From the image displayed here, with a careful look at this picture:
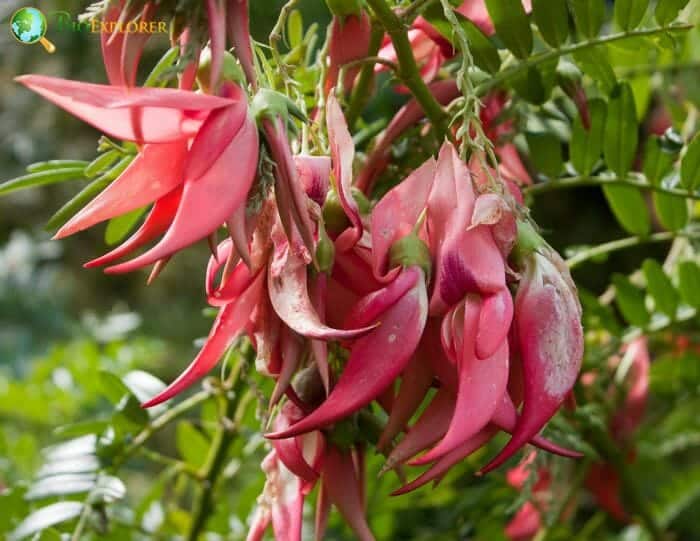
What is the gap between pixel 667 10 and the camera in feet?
2.39

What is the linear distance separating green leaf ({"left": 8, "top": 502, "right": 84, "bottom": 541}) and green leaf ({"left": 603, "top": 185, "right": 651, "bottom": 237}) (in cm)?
45

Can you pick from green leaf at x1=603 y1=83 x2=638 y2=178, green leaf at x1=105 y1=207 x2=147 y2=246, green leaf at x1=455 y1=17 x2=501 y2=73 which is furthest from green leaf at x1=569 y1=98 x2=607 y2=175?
green leaf at x1=105 y1=207 x2=147 y2=246

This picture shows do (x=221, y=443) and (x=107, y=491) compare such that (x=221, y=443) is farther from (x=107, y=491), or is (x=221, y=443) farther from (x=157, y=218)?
(x=157, y=218)

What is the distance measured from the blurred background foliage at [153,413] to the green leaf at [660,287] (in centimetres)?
12

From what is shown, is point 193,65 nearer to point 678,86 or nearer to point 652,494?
point 678,86

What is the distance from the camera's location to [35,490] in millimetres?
831

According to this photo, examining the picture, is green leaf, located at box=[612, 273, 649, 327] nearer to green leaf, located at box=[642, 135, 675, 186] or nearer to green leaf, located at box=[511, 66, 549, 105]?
green leaf, located at box=[642, 135, 675, 186]

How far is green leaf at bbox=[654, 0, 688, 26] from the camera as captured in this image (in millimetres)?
721

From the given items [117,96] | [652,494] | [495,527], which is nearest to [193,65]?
[117,96]

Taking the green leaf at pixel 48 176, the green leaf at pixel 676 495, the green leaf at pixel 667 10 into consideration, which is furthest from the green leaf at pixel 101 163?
the green leaf at pixel 676 495

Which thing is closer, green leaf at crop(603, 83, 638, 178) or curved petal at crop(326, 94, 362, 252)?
curved petal at crop(326, 94, 362, 252)

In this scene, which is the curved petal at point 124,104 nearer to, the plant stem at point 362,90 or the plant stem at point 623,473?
→ the plant stem at point 362,90

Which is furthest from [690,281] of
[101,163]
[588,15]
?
[101,163]

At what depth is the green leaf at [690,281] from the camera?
2.88 ft
